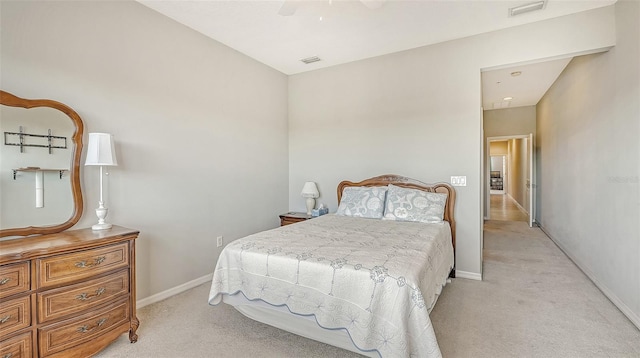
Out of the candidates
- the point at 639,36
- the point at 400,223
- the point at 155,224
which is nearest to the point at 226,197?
the point at 155,224

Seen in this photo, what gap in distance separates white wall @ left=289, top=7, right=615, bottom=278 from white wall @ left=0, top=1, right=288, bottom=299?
82 centimetres

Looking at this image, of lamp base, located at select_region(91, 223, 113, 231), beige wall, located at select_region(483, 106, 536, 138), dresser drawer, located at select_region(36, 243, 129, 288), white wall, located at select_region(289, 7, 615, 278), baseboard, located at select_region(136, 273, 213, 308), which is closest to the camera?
dresser drawer, located at select_region(36, 243, 129, 288)

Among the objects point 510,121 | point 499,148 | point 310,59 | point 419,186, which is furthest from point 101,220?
point 499,148

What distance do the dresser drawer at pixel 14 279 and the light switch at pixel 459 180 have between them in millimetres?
3798

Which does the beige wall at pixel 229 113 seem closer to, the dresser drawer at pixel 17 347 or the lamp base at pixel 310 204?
the lamp base at pixel 310 204

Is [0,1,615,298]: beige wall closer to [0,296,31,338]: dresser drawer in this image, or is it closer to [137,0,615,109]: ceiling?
[137,0,615,109]: ceiling

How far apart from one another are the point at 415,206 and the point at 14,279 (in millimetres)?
3281

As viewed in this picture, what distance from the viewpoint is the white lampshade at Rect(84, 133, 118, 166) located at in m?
2.17

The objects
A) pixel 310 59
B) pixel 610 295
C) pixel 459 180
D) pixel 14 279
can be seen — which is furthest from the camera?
pixel 310 59

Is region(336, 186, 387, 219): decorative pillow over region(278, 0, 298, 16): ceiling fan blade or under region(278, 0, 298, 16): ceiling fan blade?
under

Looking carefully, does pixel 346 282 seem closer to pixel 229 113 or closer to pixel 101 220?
pixel 101 220

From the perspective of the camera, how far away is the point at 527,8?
9.19ft

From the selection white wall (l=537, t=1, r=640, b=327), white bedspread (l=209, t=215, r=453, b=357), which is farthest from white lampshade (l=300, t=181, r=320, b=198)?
white wall (l=537, t=1, r=640, b=327)

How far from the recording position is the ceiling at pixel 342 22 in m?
2.73
